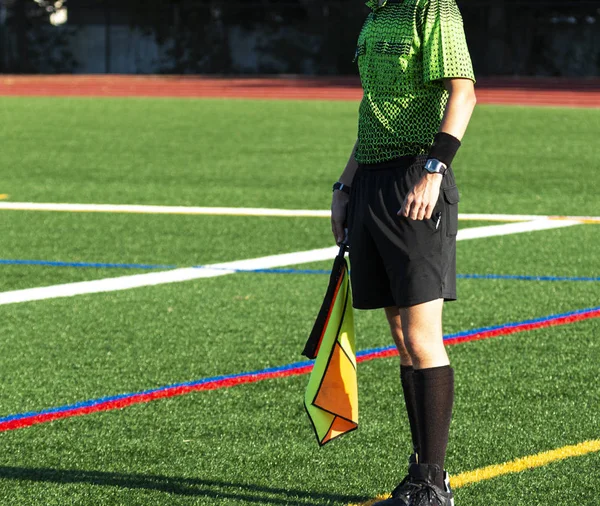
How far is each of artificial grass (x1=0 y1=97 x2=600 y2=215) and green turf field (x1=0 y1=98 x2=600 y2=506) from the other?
88 millimetres

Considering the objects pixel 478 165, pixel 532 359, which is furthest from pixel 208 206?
pixel 532 359

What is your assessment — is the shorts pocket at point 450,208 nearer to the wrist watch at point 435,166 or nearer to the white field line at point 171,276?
the wrist watch at point 435,166

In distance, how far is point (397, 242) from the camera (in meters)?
3.71

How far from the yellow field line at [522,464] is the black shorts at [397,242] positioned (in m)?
0.76

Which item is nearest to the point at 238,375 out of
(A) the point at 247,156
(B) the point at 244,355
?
(B) the point at 244,355

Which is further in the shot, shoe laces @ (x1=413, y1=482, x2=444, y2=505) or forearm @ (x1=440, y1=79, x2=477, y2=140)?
shoe laces @ (x1=413, y1=482, x2=444, y2=505)

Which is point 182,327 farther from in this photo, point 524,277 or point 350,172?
point 350,172

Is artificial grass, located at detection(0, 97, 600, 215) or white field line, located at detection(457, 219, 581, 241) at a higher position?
white field line, located at detection(457, 219, 581, 241)

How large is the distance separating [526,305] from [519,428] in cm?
240

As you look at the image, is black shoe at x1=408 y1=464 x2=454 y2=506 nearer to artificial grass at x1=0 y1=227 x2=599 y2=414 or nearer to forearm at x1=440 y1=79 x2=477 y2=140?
forearm at x1=440 y1=79 x2=477 y2=140

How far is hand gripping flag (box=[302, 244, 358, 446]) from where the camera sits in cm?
393

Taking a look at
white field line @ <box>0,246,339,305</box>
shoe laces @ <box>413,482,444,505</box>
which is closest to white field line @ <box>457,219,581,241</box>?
white field line @ <box>0,246,339,305</box>

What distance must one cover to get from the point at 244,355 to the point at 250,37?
39816 mm

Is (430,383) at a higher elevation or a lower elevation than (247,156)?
higher
